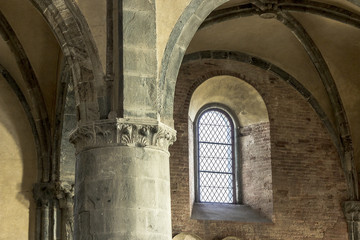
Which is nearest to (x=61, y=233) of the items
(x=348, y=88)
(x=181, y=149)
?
(x=181, y=149)

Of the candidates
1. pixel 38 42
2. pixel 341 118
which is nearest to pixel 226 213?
pixel 341 118

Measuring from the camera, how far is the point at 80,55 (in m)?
10.6

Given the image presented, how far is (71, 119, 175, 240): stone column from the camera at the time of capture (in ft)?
32.1

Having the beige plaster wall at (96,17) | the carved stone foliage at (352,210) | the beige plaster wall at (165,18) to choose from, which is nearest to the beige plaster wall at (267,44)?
the carved stone foliage at (352,210)

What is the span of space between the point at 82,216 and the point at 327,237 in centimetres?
788

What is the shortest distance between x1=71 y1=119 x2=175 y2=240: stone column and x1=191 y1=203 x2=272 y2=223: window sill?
581cm

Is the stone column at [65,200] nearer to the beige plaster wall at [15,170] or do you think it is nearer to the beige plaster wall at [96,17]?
the beige plaster wall at [15,170]

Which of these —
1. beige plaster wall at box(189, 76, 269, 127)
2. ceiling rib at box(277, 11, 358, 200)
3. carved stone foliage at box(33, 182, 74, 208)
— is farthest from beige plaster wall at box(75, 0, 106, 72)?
ceiling rib at box(277, 11, 358, 200)

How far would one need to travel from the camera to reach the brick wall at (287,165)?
16.0 metres

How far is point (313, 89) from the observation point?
17266 millimetres

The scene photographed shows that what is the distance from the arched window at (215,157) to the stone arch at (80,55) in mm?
6385

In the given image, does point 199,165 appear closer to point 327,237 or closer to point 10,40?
point 327,237

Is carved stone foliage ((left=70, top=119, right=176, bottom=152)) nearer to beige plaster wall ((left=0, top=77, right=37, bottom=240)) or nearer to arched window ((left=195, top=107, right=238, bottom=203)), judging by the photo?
beige plaster wall ((left=0, top=77, right=37, bottom=240))

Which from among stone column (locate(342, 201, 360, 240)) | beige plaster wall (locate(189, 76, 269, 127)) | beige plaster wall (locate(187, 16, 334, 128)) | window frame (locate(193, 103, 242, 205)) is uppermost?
beige plaster wall (locate(187, 16, 334, 128))
